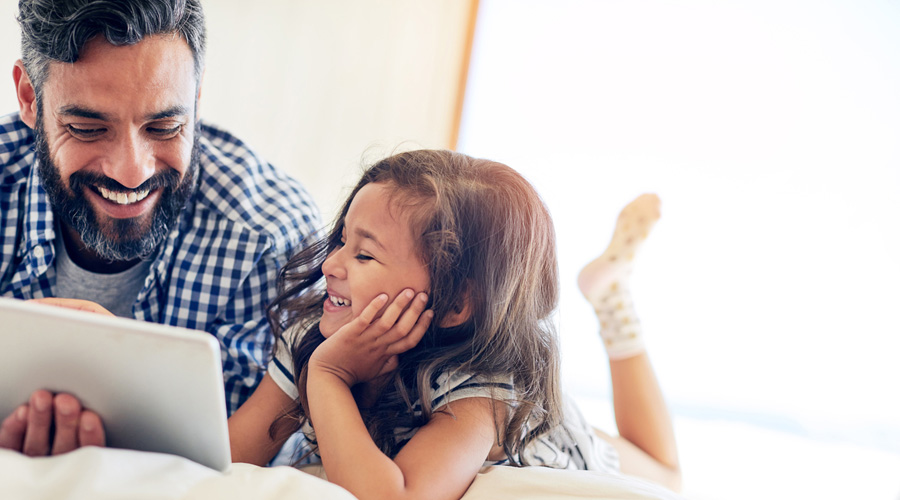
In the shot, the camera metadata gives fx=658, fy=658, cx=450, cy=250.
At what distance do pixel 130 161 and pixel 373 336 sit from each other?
582mm

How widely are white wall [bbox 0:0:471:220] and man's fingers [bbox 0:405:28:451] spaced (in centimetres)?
152

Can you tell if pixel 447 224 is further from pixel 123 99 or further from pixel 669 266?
pixel 669 266

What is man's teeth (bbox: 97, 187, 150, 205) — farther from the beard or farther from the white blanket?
the white blanket

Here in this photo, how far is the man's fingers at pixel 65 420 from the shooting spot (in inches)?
25.0

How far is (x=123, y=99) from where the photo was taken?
1.14m

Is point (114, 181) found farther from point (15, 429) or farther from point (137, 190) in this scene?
point (15, 429)

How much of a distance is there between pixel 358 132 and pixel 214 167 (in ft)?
4.14

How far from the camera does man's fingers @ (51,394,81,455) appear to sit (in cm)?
64

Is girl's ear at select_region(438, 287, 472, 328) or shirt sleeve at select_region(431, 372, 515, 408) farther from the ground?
girl's ear at select_region(438, 287, 472, 328)

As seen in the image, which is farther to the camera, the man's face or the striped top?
the man's face

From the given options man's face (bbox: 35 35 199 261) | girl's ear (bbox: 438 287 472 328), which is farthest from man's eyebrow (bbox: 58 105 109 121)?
girl's ear (bbox: 438 287 472 328)

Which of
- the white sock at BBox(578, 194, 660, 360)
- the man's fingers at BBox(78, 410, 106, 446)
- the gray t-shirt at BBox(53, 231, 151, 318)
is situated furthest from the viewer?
the white sock at BBox(578, 194, 660, 360)

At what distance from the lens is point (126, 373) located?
606mm

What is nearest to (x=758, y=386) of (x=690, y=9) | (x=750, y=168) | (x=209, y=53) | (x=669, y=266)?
(x=669, y=266)
